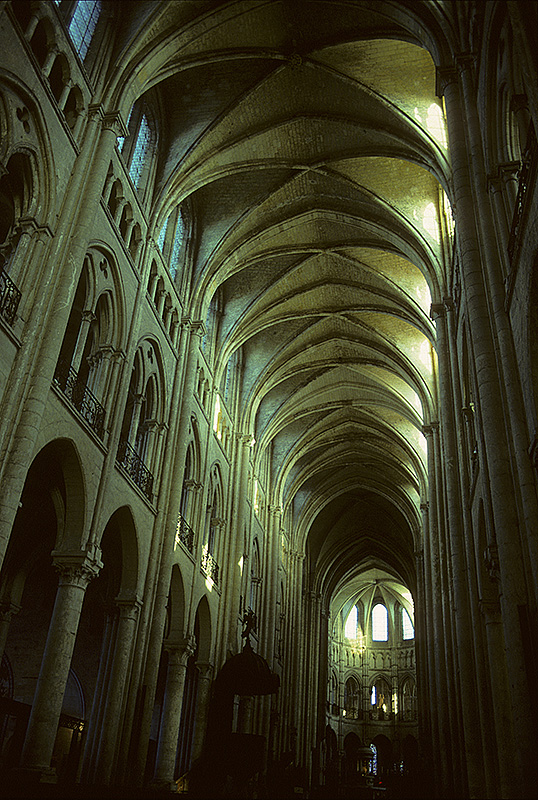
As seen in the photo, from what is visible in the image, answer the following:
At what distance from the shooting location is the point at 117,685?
13.4m

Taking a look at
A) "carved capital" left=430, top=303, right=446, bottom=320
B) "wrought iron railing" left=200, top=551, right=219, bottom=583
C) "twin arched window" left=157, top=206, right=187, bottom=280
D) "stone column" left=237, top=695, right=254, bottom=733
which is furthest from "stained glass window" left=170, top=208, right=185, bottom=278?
"stone column" left=237, top=695, right=254, bottom=733

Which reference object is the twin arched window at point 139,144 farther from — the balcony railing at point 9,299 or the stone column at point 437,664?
the stone column at point 437,664

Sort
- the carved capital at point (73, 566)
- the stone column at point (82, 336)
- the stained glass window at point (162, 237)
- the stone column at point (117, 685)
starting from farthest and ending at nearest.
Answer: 1. the stained glass window at point (162, 237)
2. the stone column at point (117, 685)
3. the stone column at point (82, 336)
4. the carved capital at point (73, 566)

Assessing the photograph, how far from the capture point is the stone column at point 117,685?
1272 cm

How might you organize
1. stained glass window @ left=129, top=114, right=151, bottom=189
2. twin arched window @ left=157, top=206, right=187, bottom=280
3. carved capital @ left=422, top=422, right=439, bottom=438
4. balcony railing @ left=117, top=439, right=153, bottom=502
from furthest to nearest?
carved capital @ left=422, top=422, right=439, bottom=438, twin arched window @ left=157, top=206, right=187, bottom=280, stained glass window @ left=129, top=114, right=151, bottom=189, balcony railing @ left=117, top=439, right=153, bottom=502

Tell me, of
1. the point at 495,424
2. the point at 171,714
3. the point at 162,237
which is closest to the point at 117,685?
the point at 171,714

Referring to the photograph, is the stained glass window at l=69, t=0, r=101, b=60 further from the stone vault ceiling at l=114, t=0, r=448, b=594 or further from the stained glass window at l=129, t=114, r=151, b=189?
the stained glass window at l=129, t=114, r=151, b=189

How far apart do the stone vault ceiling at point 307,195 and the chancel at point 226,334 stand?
3.1 inches

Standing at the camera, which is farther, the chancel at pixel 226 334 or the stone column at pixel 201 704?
the stone column at pixel 201 704

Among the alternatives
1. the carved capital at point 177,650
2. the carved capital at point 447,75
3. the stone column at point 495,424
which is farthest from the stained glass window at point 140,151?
the carved capital at point 177,650

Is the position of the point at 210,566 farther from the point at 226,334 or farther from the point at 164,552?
the point at 226,334

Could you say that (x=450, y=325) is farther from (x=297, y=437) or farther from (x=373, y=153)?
(x=297, y=437)

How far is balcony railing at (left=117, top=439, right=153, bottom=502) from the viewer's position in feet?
48.8

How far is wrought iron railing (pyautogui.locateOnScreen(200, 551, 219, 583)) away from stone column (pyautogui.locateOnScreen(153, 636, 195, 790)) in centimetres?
262
